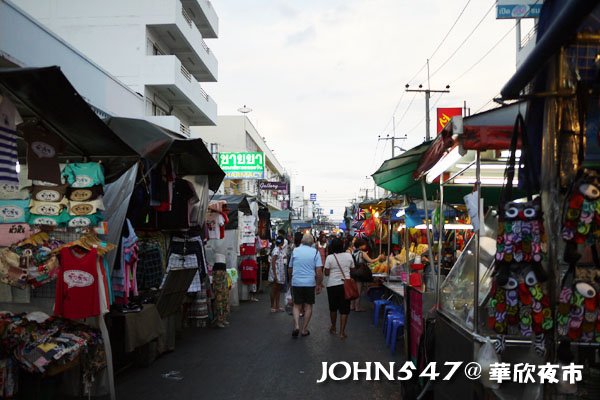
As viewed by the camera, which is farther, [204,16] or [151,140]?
[204,16]

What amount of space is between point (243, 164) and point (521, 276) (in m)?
24.8

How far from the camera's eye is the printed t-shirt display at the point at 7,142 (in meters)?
4.38

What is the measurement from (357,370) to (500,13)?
7.37m

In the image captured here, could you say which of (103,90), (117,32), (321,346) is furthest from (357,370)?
(117,32)

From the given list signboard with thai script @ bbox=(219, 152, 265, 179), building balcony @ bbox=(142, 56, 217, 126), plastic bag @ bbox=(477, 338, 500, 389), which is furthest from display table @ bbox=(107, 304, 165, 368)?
signboard with thai script @ bbox=(219, 152, 265, 179)

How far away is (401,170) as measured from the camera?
7.35 meters

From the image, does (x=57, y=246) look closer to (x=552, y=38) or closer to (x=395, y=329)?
(x=552, y=38)

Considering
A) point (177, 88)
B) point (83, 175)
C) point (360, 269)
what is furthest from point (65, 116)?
point (177, 88)

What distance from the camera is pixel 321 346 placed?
902 cm

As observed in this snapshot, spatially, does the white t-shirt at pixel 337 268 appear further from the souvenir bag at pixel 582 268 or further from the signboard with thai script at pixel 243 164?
the signboard with thai script at pixel 243 164

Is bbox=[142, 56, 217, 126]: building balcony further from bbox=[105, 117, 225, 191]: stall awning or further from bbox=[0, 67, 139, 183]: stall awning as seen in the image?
bbox=[0, 67, 139, 183]: stall awning

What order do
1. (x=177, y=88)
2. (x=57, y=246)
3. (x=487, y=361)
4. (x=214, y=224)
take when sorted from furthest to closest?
(x=177, y=88) < (x=214, y=224) < (x=57, y=246) < (x=487, y=361)

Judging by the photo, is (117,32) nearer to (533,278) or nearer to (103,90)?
(103,90)

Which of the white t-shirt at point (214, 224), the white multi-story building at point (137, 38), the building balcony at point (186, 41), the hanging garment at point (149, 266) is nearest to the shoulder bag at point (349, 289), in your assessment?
the white t-shirt at point (214, 224)
